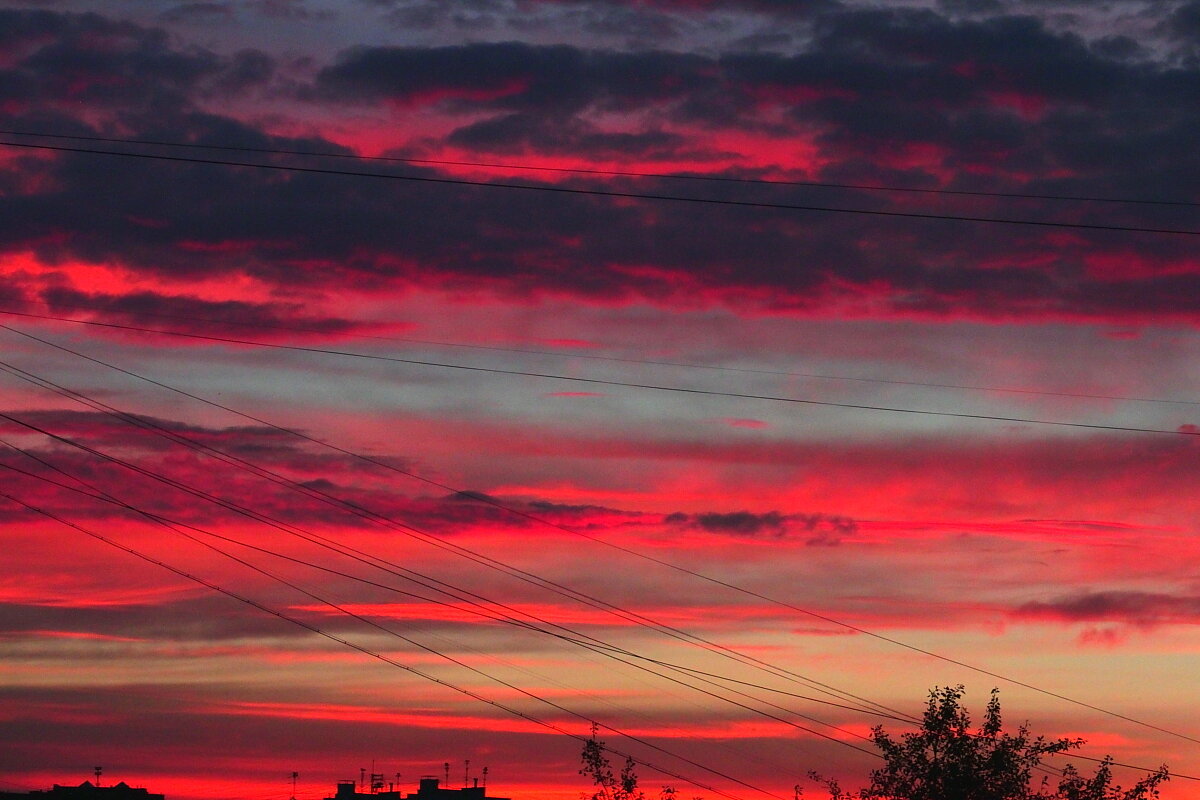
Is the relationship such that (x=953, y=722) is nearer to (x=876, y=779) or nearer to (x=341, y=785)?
(x=876, y=779)

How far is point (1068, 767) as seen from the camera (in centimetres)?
6091

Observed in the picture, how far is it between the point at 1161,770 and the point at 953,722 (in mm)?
8247

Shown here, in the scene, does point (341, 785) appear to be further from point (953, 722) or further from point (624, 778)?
point (953, 722)

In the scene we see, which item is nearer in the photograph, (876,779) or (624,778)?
(876,779)

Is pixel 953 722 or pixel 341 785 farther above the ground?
pixel 341 785

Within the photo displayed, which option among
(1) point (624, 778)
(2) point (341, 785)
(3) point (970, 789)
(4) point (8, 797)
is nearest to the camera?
(3) point (970, 789)

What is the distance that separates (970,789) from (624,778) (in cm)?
1585

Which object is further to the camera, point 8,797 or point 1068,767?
point 8,797

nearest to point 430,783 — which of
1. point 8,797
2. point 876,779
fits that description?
point 8,797

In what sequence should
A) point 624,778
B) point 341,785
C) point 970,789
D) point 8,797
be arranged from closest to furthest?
point 970,789 → point 624,778 → point 8,797 → point 341,785

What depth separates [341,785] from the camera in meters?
170

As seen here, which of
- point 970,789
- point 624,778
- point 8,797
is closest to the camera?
point 970,789

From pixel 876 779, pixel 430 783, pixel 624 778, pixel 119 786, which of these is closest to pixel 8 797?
pixel 119 786

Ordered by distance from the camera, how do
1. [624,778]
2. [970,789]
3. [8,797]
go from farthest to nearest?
[8,797]
[624,778]
[970,789]
